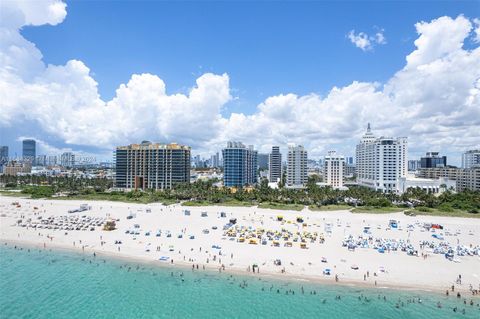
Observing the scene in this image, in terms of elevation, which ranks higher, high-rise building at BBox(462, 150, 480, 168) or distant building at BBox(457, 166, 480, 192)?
high-rise building at BBox(462, 150, 480, 168)

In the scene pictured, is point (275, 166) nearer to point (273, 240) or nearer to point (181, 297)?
point (273, 240)

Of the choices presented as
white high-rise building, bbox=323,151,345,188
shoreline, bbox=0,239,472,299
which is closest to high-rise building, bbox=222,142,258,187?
white high-rise building, bbox=323,151,345,188

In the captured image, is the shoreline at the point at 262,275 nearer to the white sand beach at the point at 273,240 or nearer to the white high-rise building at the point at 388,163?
the white sand beach at the point at 273,240

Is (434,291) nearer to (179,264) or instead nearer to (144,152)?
(179,264)

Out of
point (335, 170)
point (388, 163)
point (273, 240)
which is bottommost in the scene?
point (273, 240)

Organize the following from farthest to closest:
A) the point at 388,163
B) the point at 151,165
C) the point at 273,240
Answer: the point at 151,165 → the point at 388,163 → the point at 273,240

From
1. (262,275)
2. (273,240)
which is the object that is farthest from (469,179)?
(262,275)

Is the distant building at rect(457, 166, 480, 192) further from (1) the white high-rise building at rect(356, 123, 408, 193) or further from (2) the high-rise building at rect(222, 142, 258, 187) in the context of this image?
(2) the high-rise building at rect(222, 142, 258, 187)
